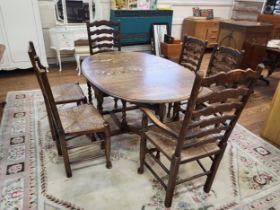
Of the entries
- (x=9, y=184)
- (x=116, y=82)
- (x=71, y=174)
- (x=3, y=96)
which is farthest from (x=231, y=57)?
(x=3, y=96)

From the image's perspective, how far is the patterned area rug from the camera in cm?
163

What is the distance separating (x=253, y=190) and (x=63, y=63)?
389 cm

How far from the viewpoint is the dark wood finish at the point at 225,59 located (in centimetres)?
204

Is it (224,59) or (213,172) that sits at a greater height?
(224,59)

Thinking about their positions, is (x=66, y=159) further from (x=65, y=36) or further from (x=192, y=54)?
(x=65, y=36)

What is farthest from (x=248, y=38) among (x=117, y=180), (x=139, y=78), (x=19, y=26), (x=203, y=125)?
(x=19, y=26)

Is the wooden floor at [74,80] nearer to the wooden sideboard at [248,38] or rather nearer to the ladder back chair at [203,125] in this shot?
the wooden sideboard at [248,38]

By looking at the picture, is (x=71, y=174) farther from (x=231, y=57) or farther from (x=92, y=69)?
(x=231, y=57)

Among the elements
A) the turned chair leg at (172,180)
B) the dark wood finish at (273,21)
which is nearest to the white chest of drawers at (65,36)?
the turned chair leg at (172,180)

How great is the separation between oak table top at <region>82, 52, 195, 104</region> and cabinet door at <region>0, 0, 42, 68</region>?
69.4 inches

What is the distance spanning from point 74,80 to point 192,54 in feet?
6.66

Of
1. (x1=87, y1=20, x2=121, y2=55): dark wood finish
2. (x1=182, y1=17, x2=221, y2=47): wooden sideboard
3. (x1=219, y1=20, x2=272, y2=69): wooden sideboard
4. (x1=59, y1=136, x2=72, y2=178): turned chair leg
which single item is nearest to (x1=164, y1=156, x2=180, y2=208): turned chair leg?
(x1=59, y1=136, x2=72, y2=178): turned chair leg

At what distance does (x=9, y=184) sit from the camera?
5.67 feet

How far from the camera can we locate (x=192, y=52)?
8.29 ft
